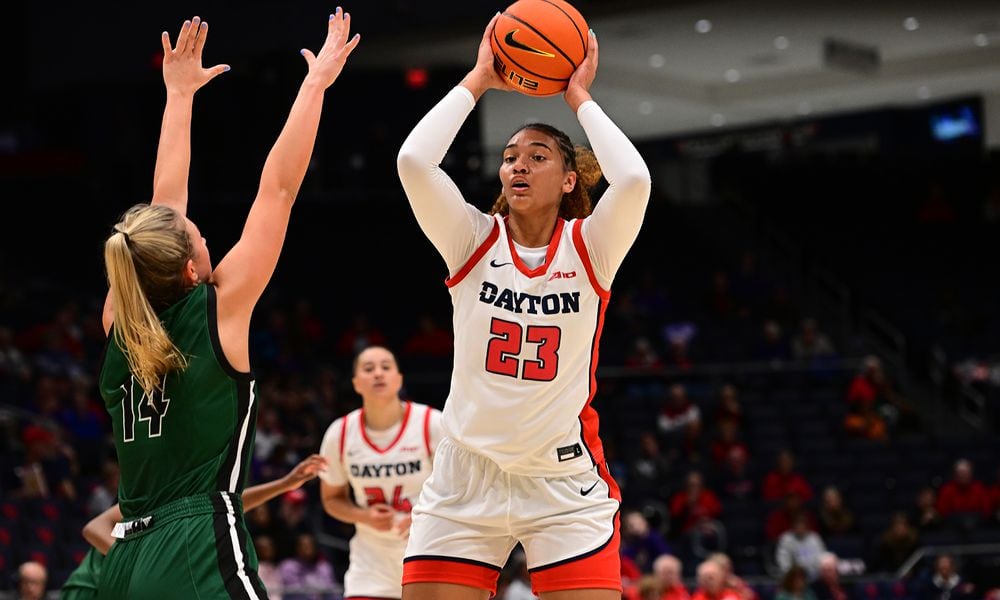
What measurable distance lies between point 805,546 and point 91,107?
14425 millimetres

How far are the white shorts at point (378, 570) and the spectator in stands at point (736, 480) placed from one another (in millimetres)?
8323

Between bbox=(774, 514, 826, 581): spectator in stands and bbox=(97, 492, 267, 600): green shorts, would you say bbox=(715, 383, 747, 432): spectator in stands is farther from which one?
bbox=(97, 492, 267, 600): green shorts

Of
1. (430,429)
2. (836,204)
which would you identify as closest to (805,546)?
(430,429)

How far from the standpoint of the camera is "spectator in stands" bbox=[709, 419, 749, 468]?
15.2m

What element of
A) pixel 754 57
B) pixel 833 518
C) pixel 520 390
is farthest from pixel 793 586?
pixel 754 57

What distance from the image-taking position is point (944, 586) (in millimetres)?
11984

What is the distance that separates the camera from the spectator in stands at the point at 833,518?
13641 millimetres

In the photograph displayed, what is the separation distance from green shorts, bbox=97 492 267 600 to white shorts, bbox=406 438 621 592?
99 cm

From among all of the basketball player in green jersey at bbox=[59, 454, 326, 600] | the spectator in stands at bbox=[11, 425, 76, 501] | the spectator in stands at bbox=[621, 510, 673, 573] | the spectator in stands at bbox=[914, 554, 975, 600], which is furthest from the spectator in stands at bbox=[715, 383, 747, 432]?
the basketball player in green jersey at bbox=[59, 454, 326, 600]

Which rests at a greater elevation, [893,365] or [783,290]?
[783,290]

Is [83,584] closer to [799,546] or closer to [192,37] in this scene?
[192,37]

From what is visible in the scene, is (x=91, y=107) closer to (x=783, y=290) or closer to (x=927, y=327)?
(x=783, y=290)

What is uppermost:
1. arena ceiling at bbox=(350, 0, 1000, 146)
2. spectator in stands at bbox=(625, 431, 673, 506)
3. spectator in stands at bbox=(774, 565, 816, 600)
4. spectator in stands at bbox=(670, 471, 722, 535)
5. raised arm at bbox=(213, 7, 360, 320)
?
arena ceiling at bbox=(350, 0, 1000, 146)

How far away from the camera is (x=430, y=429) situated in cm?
673
